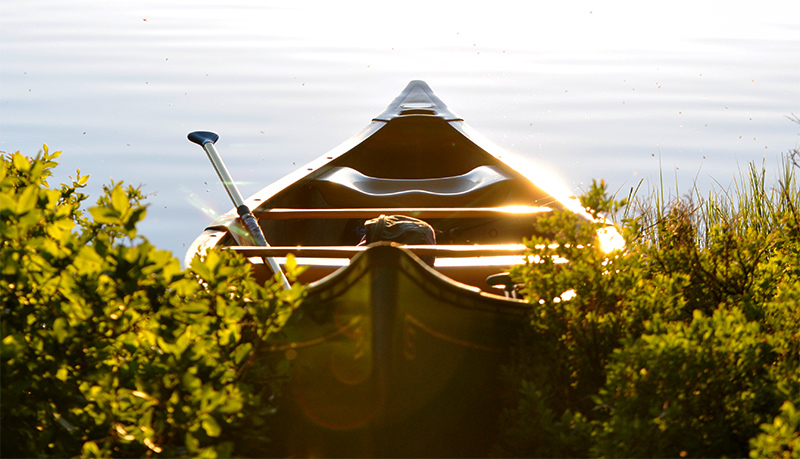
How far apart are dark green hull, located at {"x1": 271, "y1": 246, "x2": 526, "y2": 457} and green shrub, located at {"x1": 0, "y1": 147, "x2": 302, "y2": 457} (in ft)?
1.04

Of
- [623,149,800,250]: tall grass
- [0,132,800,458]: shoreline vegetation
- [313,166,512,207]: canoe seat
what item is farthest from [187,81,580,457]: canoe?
[623,149,800,250]: tall grass

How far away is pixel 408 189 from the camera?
4.63m

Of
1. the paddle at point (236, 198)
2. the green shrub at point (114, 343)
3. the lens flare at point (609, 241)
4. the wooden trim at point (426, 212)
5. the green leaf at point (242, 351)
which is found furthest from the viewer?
the wooden trim at point (426, 212)

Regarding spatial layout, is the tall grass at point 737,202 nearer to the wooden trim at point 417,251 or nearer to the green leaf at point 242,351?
the wooden trim at point 417,251

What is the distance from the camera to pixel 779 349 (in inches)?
91.3

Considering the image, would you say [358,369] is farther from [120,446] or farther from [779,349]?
[779,349]

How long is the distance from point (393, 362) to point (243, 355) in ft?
2.00

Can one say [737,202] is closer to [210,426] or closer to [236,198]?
[236,198]

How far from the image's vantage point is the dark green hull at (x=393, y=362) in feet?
7.20

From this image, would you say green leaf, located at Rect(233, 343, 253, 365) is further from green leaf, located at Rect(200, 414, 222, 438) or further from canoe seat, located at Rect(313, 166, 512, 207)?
canoe seat, located at Rect(313, 166, 512, 207)

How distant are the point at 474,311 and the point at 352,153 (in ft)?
12.3

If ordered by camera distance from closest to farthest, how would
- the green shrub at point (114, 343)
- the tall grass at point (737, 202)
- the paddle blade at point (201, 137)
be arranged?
the green shrub at point (114, 343) → the paddle blade at point (201, 137) → the tall grass at point (737, 202)

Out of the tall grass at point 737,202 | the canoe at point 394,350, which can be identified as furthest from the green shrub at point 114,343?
the tall grass at point 737,202

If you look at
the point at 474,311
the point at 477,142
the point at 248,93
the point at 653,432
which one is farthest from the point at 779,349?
the point at 248,93
